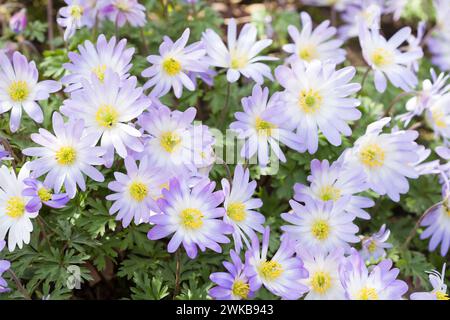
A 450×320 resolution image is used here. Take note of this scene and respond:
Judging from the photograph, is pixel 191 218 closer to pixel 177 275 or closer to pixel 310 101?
pixel 177 275

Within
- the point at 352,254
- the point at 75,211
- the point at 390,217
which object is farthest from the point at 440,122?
the point at 75,211

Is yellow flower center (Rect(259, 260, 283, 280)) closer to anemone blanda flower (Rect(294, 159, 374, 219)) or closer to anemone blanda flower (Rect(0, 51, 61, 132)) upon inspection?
anemone blanda flower (Rect(294, 159, 374, 219))

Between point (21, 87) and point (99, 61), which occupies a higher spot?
point (99, 61)

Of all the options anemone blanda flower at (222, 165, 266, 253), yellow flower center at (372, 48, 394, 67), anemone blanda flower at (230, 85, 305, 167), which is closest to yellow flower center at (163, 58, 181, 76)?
anemone blanda flower at (230, 85, 305, 167)

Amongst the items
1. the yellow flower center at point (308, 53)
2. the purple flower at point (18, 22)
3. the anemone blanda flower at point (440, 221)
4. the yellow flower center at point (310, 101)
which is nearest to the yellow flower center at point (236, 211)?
the yellow flower center at point (310, 101)

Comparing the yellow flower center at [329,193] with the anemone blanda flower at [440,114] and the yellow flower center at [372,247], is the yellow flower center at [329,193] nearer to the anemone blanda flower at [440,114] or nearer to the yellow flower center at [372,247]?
the yellow flower center at [372,247]

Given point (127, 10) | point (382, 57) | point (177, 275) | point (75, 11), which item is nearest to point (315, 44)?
point (382, 57)
